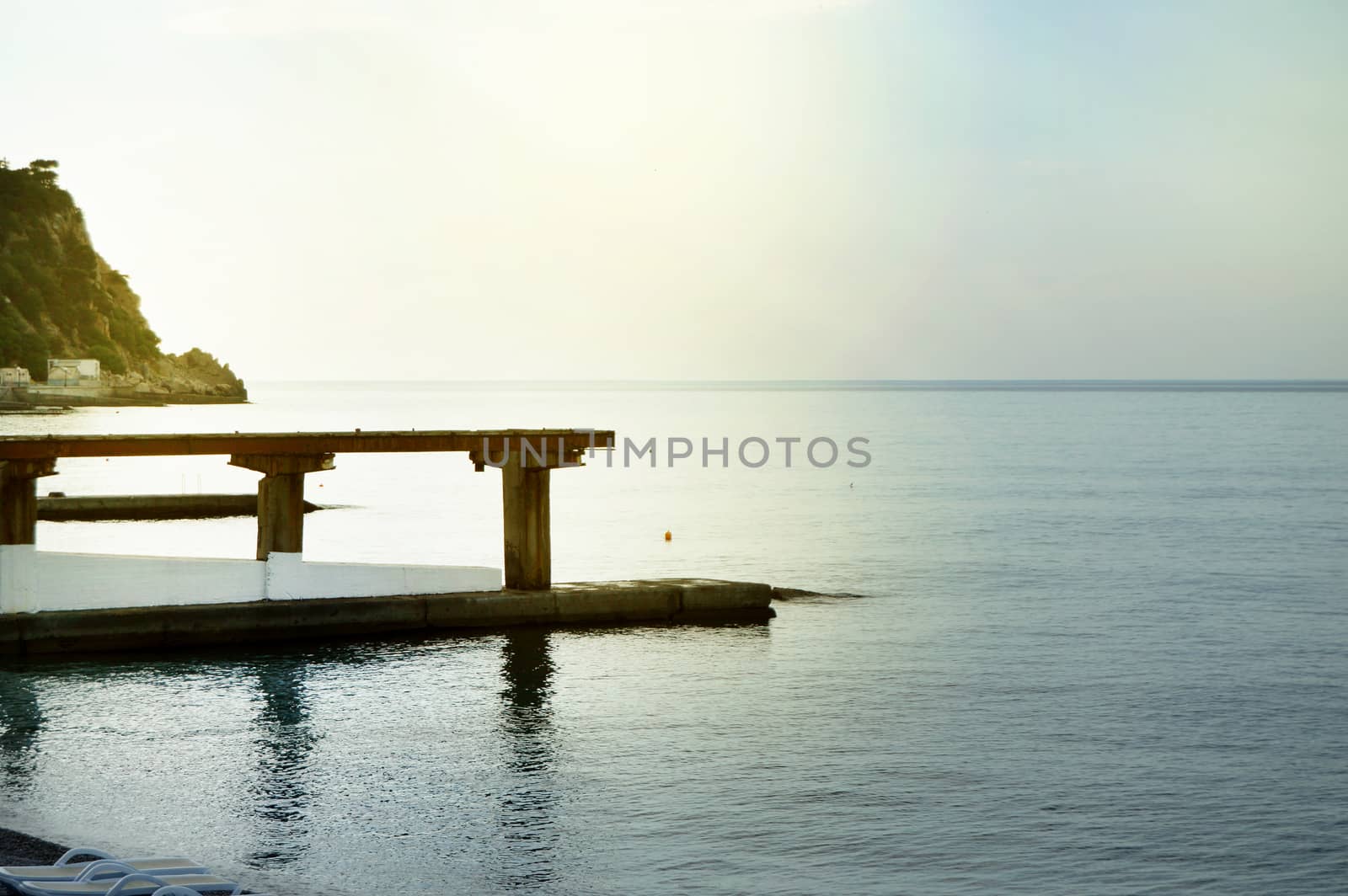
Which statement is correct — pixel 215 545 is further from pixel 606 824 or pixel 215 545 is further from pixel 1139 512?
pixel 1139 512

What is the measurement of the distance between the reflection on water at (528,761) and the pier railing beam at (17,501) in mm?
8482

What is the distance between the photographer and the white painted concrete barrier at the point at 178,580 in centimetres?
2311

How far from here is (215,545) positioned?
4631cm

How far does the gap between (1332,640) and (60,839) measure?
85.5 ft

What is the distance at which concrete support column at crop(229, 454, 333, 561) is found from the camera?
24828 mm

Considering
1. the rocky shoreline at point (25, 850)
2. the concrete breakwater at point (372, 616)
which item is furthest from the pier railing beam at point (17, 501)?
the rocky shoreline at point (25, 850)

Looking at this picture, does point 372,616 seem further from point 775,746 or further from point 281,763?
point 775,746

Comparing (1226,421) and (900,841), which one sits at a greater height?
(1226,421)

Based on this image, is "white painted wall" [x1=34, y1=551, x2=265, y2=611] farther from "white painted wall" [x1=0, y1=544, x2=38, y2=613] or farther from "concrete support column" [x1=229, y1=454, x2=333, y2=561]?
"concrete support column" [x1=229, y1=454, x2=333, y2=561]

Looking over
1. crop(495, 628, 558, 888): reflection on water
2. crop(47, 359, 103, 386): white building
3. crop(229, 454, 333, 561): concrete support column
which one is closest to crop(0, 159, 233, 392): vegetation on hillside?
crop(47, 359, 103, 386): white building

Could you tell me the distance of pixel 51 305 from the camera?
6344 inches

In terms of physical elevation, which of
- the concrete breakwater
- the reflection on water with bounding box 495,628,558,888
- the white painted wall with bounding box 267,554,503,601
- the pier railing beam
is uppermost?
the pier railing beam

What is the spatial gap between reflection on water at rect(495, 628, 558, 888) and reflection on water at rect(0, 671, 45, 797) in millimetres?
5934

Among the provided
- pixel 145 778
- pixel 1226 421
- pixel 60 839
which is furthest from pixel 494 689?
pixel 1226 421
